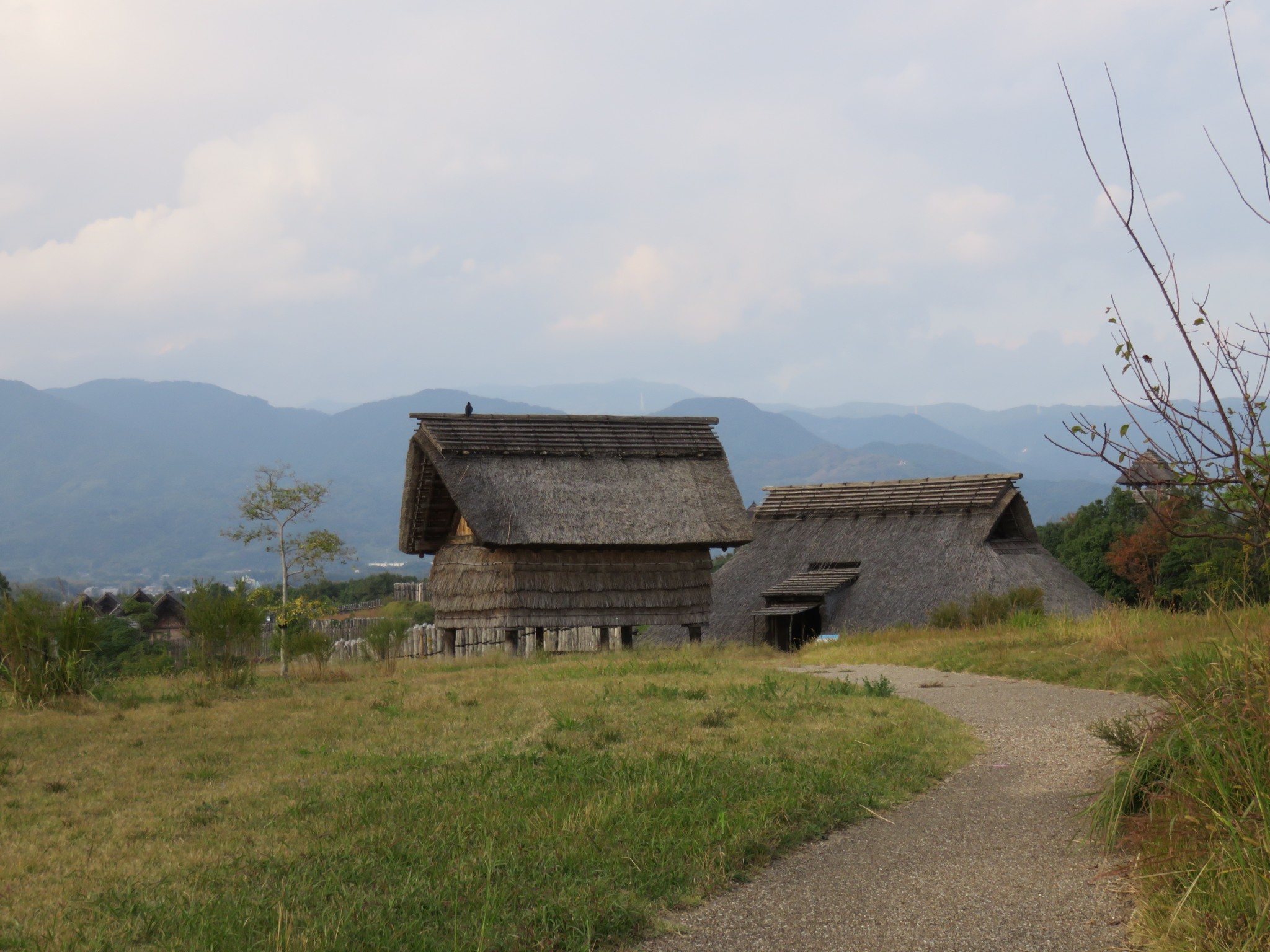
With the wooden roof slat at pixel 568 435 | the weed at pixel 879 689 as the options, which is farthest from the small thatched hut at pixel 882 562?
the weed at pixel 879 689

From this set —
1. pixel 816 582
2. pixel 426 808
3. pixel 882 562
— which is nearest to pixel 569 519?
pixel 816 582

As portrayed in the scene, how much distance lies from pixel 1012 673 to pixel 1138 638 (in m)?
1.76

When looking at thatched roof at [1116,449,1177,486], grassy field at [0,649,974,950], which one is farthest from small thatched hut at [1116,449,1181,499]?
grassy field at [0,649,974,950]

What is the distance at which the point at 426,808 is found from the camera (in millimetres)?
6953

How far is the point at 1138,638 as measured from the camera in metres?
14.5

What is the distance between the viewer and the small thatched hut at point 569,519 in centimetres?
2319

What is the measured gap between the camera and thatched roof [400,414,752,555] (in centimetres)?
2305

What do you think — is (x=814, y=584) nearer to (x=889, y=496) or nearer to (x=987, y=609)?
(x=889, y=496)

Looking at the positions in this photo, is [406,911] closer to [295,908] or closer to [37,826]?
[295,908]

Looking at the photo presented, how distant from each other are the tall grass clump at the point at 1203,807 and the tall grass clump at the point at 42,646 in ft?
40.6

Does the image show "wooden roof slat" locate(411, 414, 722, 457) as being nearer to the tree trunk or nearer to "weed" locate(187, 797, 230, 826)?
the tree trunk

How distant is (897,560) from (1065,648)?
13.7 m

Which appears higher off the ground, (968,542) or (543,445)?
(543,445)

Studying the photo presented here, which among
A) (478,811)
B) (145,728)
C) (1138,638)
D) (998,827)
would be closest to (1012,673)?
(1138,638)
